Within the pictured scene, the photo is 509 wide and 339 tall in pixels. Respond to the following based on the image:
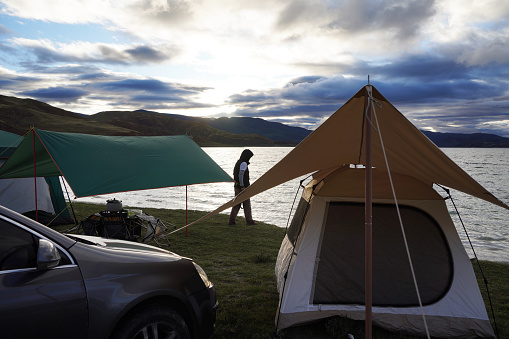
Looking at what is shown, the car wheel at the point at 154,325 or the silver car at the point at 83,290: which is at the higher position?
the silver car at the point at 83,290

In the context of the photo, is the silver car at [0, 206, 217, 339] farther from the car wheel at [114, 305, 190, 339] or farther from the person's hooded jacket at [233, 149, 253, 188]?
the person's hooded jacket at [233, 149, 253, 188]

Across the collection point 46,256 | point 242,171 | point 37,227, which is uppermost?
point 242,171

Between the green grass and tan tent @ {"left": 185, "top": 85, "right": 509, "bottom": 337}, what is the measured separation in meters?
0.24

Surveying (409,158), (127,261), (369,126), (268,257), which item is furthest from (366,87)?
(268,257)

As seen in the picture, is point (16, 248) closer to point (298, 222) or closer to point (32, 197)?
point (298, 222)

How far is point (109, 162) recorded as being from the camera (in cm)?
876

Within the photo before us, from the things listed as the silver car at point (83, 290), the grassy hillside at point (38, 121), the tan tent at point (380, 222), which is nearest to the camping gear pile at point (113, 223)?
the tan tent at point (380, 222)

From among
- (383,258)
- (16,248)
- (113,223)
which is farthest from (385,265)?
(113,223)

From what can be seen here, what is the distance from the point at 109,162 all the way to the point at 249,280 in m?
4.21

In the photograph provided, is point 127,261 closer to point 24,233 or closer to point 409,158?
point 24,233

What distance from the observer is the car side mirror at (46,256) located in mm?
2662

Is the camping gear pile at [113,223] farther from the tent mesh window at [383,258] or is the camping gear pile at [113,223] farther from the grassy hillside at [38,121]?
the grassy hillside at [38,121]

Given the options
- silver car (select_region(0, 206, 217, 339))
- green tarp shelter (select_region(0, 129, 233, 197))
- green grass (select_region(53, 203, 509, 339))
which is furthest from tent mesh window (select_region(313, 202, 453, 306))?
green tarp shelter (select_region(0, 129, 233, 197))

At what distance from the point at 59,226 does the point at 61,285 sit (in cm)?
1024
